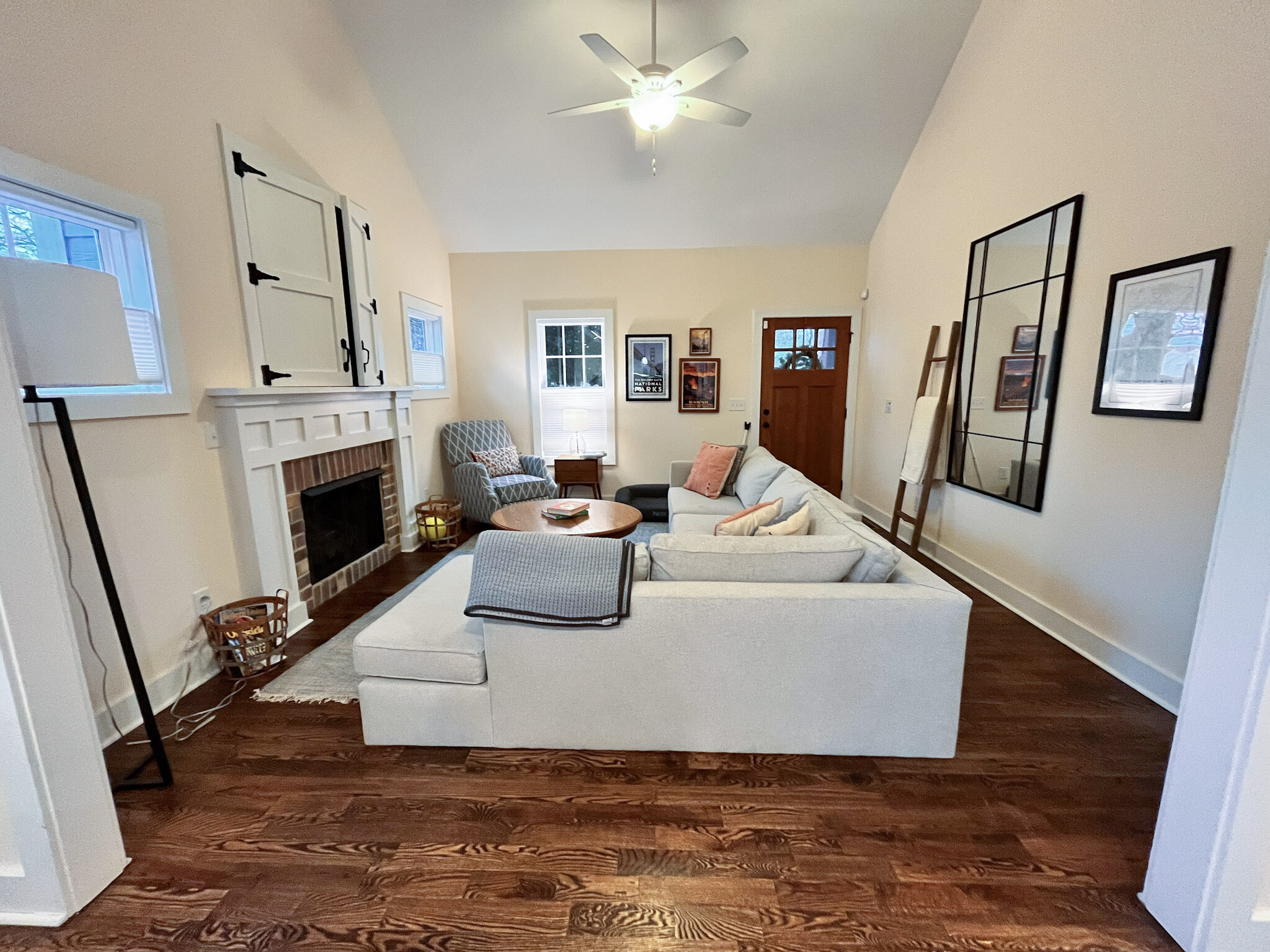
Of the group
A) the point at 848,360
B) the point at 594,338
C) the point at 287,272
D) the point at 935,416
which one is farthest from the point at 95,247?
the point at 848,360

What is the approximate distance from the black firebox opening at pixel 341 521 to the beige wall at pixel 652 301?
6.34 feet

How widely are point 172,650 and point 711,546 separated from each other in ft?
7.61

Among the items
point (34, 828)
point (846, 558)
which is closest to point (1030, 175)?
point (846, 558)

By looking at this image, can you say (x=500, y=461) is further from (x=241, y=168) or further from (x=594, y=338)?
(x=241, y=168)

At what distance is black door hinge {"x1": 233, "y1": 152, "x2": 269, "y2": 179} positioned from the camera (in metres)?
2.43

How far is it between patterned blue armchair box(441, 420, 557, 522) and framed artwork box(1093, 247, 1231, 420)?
3.83 metres

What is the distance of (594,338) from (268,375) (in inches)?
125

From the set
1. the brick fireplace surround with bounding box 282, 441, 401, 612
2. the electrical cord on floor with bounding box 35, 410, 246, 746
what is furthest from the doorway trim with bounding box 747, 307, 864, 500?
the electrical cord on floor with bounding box 35, 410, 246, 746

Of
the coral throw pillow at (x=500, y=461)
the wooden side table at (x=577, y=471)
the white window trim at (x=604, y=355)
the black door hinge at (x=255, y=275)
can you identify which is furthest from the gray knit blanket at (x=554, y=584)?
the white window trim at (x=604, y=355)

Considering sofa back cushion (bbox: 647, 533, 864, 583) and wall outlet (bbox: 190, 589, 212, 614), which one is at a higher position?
sofa back cushion (bbox: 647, 533, 864, 583)

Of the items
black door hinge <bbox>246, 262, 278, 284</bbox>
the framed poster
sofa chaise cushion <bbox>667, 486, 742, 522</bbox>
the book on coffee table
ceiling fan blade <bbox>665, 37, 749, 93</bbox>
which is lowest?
sofa chaise cushion <bbox>667, 486, 742, 522</bbox>

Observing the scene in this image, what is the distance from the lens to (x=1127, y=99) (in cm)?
222

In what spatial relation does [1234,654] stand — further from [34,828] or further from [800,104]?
[800,104]

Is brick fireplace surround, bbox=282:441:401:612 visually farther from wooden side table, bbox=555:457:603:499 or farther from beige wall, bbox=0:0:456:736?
wooden side table, bbox=555:457:603:499
